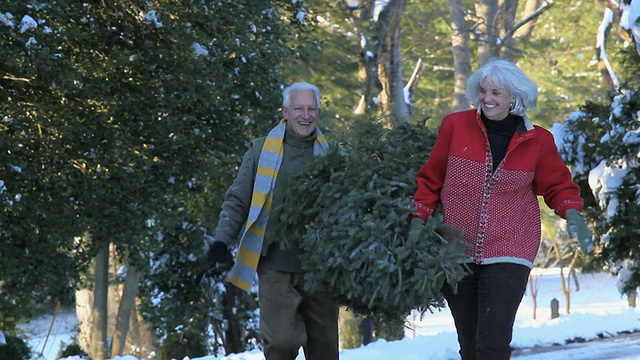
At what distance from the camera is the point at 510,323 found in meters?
5.24

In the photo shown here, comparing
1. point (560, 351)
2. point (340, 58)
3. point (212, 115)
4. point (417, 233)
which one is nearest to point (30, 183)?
point (212, 115)

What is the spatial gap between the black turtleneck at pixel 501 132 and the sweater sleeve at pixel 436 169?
0.63 feet

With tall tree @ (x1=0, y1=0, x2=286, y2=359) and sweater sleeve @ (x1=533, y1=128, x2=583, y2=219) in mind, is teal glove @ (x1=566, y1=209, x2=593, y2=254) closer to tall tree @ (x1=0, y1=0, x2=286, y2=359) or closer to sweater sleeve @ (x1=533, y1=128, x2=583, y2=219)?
sweater sleeve @ (x1=533, y1=128, x2=583, y2=219)

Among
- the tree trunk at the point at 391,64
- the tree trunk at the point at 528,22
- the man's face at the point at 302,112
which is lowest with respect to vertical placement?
the man's face at the point at 302,112

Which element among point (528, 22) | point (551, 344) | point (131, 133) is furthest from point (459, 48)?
point (551, 344)

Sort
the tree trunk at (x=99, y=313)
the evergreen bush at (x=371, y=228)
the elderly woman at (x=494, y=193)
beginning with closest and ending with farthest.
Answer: the evergreen bush at (x=371, y=228) → the elderly woman at (x=494, y=193) → the tree trunk at (x=99, y=313)

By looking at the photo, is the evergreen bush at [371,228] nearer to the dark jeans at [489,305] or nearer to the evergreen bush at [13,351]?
the dark jeans at [489,305]

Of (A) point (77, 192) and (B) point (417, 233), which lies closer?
(B) point (417, 233)

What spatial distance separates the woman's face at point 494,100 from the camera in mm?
5305

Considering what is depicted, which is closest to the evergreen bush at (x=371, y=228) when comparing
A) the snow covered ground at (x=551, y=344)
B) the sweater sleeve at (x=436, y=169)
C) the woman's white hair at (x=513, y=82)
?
the sweater sleeve at (x=436, y=169)

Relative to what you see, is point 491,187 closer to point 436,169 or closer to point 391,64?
point 436,169

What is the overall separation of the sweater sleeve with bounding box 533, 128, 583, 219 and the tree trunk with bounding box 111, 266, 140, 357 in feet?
61.6

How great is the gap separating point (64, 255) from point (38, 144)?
2544 mm

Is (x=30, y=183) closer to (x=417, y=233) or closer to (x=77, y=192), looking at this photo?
(x=77, y=192)
